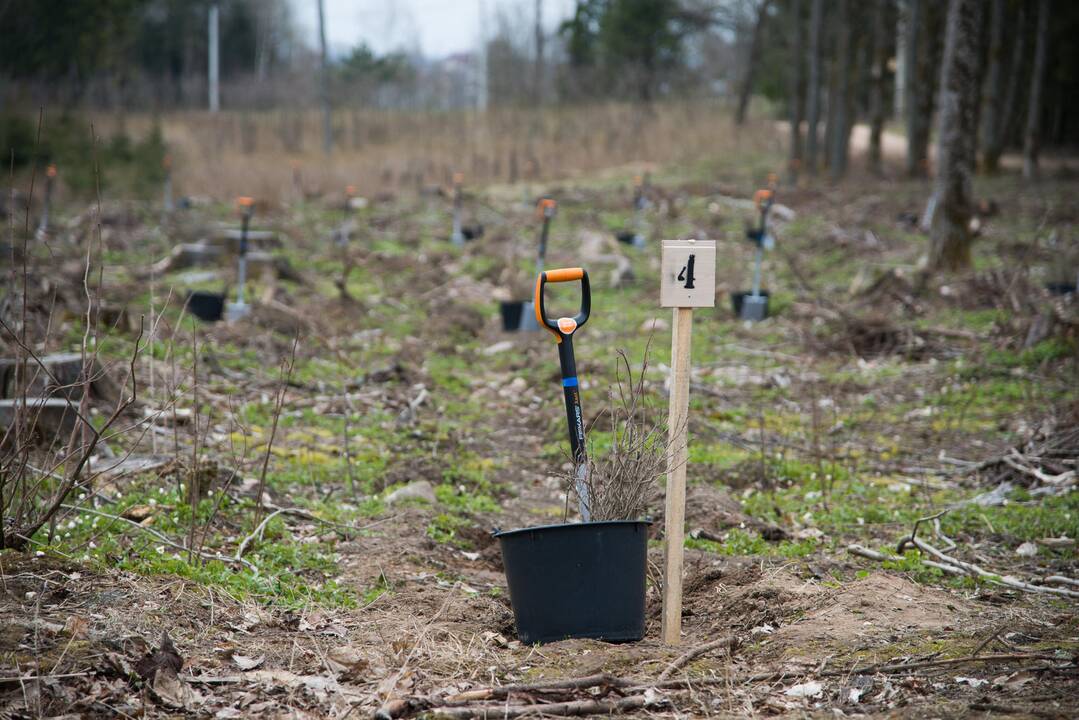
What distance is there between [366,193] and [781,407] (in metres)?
18.7

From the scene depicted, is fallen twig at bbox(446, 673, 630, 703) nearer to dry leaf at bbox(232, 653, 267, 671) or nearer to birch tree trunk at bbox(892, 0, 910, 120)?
dry leaf at bbox(232, 653, 267, 671)

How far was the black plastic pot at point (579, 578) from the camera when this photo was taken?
378 cm

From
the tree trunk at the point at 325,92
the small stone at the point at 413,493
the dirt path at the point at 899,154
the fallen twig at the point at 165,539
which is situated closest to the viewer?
the fallen twig at the point at 165,539

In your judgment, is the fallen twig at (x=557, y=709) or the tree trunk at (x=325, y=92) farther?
the tree trunk at (x=325, y=92)

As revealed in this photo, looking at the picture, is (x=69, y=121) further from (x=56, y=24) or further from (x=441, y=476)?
(x=441, y=476)

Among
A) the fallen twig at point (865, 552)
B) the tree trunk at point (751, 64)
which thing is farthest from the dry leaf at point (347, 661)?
the tree trunk at point (751, 64)

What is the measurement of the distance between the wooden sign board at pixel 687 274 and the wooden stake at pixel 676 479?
2.4 inches

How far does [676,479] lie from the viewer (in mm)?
3977

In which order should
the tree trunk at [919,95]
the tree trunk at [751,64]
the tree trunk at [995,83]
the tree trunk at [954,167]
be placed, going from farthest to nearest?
1. the tree trunk at [751,64]
2. the tree trunk at [919,95]
3. the tree trunk at [995,83]
4. the tree trunk at [954,167]

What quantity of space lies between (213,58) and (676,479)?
45.4 meters

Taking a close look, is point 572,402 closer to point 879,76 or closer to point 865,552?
point 865,552

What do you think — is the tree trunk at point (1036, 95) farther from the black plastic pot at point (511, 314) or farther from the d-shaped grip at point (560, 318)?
the d-shaped grip at point (560, 318)

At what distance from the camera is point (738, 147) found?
32.6 meters

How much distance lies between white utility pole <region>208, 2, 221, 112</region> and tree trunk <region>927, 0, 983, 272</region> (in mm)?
33924
